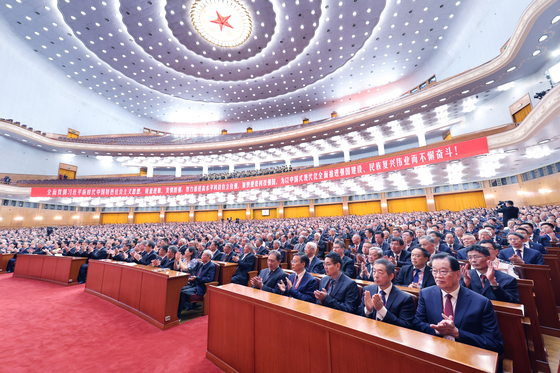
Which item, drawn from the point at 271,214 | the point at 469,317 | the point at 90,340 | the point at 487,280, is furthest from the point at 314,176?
the point at 469,317

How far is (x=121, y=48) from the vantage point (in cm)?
1738

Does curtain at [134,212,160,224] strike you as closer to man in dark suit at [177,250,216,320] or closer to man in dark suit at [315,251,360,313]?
man in dark suit at [177,250,216,320]

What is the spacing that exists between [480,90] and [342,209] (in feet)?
40.4

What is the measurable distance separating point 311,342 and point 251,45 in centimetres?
2049

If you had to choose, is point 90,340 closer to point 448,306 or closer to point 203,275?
point 203,275

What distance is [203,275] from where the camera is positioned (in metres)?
4.17

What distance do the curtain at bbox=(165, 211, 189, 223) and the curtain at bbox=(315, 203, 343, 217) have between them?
13928 millimetres

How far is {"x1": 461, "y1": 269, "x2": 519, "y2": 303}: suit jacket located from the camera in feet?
6.92

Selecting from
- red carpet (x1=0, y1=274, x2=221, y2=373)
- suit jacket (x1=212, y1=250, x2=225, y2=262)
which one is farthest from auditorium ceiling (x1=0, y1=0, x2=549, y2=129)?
Answer: red carpet (x1=0, y1=274, x2=221, y2=373)

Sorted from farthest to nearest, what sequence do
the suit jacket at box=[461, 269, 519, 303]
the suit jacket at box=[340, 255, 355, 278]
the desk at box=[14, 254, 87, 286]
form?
the desk at box=[14, 254, 87, 286] < the suit jacket at box=[340, 255, 355, 278] < the suit jacket at box=[461, 269, 519, 303]

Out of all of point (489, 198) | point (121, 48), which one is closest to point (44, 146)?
point (121, 48)

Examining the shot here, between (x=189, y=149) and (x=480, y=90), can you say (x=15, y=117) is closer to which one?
(x=189, y=149)

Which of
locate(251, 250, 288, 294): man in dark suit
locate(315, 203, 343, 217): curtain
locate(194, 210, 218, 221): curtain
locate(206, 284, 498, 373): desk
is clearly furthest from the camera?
locate(194, 210, 218, 221): curtain

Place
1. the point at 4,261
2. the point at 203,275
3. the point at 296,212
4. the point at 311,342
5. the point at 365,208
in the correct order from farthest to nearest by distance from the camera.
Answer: the point at 296,212 → the point at 365,208 → the point at 4,261 → the point at 203,275 → the point at 311,342
